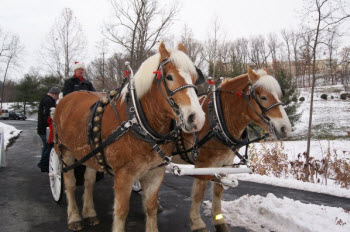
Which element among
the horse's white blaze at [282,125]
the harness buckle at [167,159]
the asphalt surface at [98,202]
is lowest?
the asphalt surface at [98,202]

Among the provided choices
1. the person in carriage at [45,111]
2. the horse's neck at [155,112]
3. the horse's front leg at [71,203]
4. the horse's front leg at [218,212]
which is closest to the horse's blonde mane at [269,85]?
the horse's neck at [155,112]

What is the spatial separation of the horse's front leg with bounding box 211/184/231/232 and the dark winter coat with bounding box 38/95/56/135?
399 cm

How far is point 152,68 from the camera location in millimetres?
2621

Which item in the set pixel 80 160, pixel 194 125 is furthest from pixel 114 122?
pixel 194 125

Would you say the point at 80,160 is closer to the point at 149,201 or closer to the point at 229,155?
the point at 149,201

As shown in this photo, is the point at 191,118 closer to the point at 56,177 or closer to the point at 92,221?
the point at 92,221

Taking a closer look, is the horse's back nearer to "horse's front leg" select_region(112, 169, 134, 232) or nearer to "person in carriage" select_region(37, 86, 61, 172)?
Answer: "horse's front leg" select_region(112, 169, 134, 232)

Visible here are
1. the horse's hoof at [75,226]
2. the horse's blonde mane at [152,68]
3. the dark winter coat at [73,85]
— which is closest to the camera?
the horse's blonde mane at [152,68]

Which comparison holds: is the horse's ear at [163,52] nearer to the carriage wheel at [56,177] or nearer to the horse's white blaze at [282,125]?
the horse's white blaze at [282,125]

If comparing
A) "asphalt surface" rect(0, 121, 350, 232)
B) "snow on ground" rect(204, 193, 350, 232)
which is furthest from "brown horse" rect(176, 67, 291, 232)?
"snow on ground" rect(204, 193, 350, 232)

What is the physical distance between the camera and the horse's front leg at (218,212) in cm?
Answer: 379

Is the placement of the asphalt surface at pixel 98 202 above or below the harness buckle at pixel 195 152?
below

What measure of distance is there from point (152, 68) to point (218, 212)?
2.35m

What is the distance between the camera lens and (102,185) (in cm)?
602
